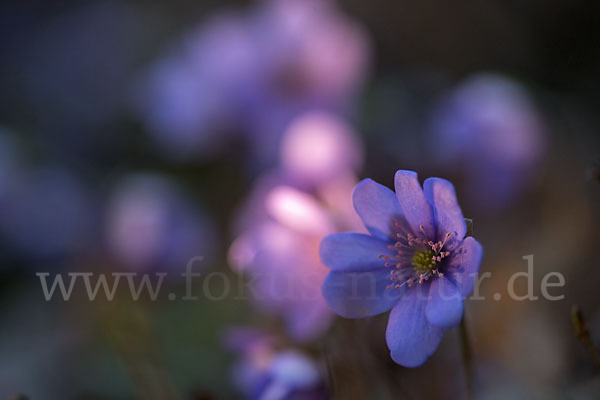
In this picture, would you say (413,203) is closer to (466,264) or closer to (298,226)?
(466,264)

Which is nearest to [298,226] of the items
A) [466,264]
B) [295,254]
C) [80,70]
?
[295,254]

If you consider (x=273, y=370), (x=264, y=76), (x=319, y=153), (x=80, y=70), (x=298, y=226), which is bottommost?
(x=273, y=370)

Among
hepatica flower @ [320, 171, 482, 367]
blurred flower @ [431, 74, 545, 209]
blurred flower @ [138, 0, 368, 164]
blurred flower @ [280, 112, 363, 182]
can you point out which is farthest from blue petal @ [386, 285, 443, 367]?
blurred flower @ [138, 0, 368, 164]

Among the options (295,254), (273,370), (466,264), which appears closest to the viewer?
(466,264)

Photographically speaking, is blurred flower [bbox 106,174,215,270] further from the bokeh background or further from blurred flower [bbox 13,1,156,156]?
blurred flower [bbox 13,1,156,156]

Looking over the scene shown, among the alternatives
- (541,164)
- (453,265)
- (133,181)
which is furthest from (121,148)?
(453,265)

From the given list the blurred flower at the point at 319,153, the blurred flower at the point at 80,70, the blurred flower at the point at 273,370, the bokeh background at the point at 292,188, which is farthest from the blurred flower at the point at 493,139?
the blurred flower at the point at 80,70
